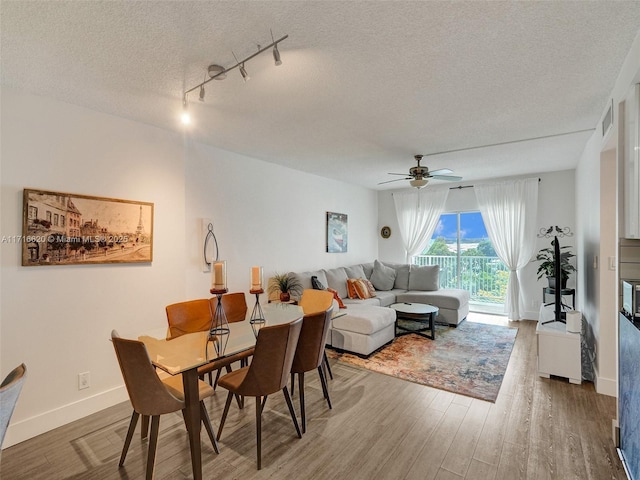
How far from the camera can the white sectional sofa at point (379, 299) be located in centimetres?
393

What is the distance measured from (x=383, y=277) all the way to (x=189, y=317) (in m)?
4.21

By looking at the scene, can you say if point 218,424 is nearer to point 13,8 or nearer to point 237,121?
point 237,121

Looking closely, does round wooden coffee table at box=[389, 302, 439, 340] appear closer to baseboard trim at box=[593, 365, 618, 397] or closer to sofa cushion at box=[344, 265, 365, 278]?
sofa cushion at box=[344, 265, 365, 278]

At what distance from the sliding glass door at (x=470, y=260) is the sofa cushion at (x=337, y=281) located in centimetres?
244

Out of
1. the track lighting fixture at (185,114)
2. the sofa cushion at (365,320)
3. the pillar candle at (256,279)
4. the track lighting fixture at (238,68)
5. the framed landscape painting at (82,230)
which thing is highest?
the track lighting fixture at (185,114)

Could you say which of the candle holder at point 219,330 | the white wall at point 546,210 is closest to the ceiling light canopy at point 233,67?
the candle holder at point 219,330

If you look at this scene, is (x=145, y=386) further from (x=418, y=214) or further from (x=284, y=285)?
(x=418, y=214)

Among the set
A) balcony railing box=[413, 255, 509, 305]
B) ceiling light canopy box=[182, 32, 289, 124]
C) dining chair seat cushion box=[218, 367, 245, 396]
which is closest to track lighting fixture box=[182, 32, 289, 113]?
ceiling light canopy box=[182, 32, 289, 124]

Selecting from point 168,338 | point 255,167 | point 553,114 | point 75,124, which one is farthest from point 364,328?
point 75,124

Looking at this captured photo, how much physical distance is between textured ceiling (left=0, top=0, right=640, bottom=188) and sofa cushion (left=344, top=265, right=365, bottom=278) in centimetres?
287

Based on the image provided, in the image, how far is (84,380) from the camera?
269 centimetres

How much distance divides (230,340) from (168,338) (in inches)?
19.9

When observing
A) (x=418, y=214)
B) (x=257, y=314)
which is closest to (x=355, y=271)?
(x=418, y=214)

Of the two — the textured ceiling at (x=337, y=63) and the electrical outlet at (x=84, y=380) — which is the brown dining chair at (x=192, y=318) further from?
the textured ceiling at (x=337, y=63)
